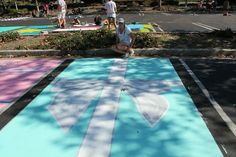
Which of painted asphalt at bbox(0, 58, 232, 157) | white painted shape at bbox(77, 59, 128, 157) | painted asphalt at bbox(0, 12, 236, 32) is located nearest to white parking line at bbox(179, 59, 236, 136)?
painted asphalt at bbox(0, 58, 232, 157)

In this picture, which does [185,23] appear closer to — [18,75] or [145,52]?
[145,52]

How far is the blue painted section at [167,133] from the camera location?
4.99m

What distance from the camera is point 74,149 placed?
513 cm

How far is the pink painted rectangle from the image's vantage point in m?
7.89

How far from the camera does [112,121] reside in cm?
608

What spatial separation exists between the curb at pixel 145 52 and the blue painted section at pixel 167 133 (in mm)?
3941

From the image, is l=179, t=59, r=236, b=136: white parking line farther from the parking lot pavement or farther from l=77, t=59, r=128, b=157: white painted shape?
l=77, t=59, r=128, b=157: white painted shape

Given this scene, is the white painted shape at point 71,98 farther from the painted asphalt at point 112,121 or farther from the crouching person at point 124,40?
the crouching person at point 124,40

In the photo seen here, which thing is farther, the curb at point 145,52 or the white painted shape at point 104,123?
the curb at point 145,52

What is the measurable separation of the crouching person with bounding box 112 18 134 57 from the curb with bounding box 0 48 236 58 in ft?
1.14

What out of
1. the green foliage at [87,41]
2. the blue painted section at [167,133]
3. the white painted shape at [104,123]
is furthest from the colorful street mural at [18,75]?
the blue painted section at [167,133]

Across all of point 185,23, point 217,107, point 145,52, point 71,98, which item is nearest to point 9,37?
point 145,52

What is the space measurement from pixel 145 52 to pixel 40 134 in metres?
6.32

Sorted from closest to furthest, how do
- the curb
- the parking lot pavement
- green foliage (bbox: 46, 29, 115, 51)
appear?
the parking lot pavement → the curb → green foliage (bbox: 46, 29, 115, 51)
